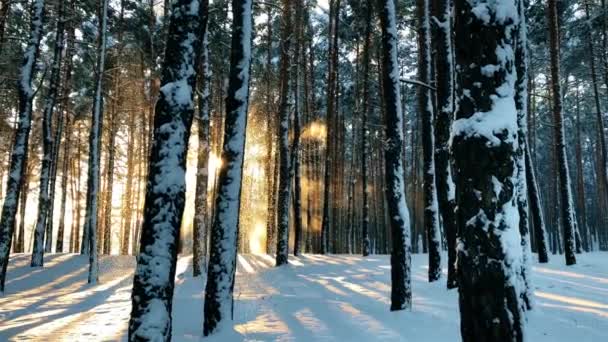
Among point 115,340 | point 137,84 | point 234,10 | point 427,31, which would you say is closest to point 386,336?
point 115,340

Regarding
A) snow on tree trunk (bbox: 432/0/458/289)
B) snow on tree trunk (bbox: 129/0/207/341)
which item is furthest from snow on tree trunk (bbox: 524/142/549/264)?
snow on tree trunk (bbox: 129/0/207/341)

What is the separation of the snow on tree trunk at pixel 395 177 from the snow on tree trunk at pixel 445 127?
1.84m

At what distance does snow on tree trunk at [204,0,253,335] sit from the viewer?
7344 millimetres

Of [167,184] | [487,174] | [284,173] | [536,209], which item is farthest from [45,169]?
[487,174]

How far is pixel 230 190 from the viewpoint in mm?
7633

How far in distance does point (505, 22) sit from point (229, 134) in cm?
500

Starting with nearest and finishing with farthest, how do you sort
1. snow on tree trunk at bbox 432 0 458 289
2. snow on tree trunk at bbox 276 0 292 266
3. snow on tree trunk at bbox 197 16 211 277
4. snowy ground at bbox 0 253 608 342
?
snowy ground at bbox 0 253 608 342 → snow on tree trunk at bbox 432 0 458 289 → snow on tree trunk at bbox 197 16 211 277 → snow on tree trunk at bbox 276 0 292 266

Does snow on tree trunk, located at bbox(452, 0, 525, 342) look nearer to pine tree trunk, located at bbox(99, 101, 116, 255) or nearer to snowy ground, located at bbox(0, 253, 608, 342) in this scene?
snowy ground, located at bbox(0, 253, 608, 342)

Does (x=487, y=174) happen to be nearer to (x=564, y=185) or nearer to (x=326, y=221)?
(x=564, y=185)

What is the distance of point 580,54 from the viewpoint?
27.7m

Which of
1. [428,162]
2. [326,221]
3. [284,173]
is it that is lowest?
[326,221]

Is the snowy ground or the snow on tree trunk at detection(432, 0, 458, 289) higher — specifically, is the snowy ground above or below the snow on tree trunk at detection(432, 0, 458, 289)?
below

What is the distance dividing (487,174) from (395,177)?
4.53 m

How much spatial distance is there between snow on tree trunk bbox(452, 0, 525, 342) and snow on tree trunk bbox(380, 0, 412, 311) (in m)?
4.23
